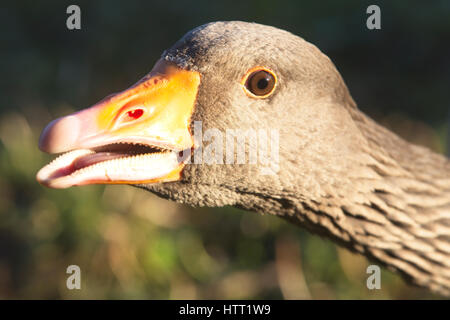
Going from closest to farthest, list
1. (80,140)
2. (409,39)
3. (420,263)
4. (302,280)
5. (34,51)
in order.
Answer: (80,140) < (420,263) < (302,280) < (409,39) < (34,51)

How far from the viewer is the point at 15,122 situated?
733 cm

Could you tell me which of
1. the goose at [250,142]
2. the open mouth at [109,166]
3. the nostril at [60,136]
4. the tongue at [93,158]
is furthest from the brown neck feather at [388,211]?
the nostril at [60,136]

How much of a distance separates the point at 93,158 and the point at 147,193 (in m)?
3.39

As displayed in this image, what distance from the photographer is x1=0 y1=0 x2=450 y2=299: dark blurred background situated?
18.2 ft

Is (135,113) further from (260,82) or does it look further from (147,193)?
(147,193)

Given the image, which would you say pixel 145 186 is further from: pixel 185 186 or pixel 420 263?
pixel 420 263

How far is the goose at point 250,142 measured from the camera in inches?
113

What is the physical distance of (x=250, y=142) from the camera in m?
3.03

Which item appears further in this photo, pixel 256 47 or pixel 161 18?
pixel 161 18

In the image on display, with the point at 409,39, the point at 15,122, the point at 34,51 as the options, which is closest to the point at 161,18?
the point at 34,51

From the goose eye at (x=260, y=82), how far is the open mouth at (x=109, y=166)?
0.55 metres

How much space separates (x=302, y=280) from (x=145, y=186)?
2940mm

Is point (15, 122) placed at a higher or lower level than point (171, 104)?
higher

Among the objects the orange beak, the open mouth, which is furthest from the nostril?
the open mouth
